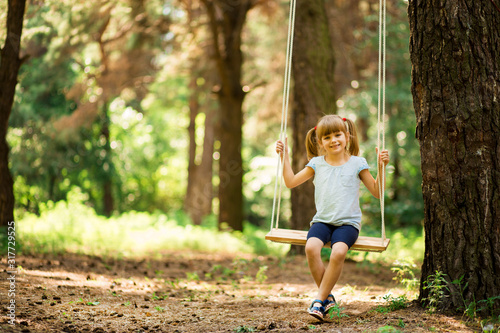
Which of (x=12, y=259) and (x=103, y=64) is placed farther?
(x=103, y=64)

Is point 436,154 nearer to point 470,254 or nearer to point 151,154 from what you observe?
point 470,254

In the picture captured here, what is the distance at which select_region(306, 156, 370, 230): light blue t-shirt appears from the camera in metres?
3.54

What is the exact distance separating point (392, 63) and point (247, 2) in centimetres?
404

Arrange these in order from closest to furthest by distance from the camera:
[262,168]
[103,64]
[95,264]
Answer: [95,264] < [103,64] < [262,168]

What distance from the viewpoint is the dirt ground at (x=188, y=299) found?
315 centimetres

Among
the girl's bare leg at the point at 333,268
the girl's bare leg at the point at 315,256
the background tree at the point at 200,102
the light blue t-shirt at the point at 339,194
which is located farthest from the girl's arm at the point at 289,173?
the background tree at the point at 200,102

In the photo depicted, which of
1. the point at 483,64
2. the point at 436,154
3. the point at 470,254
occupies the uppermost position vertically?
the point at 483,64

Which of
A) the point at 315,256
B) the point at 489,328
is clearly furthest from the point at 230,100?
the point at 489,328

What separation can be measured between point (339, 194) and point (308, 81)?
342cm

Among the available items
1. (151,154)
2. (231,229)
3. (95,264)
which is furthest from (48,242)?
(151,154)

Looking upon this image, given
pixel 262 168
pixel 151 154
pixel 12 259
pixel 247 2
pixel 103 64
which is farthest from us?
pixel 151 154

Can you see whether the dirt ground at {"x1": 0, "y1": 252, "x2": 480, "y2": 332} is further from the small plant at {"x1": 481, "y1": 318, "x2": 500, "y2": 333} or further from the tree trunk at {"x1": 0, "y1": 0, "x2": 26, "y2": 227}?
the tree trunk at {"x1": 0, "y1": 0, "x2": 26, "y2": 227}

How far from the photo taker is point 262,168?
675 inches

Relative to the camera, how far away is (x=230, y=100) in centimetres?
1016
